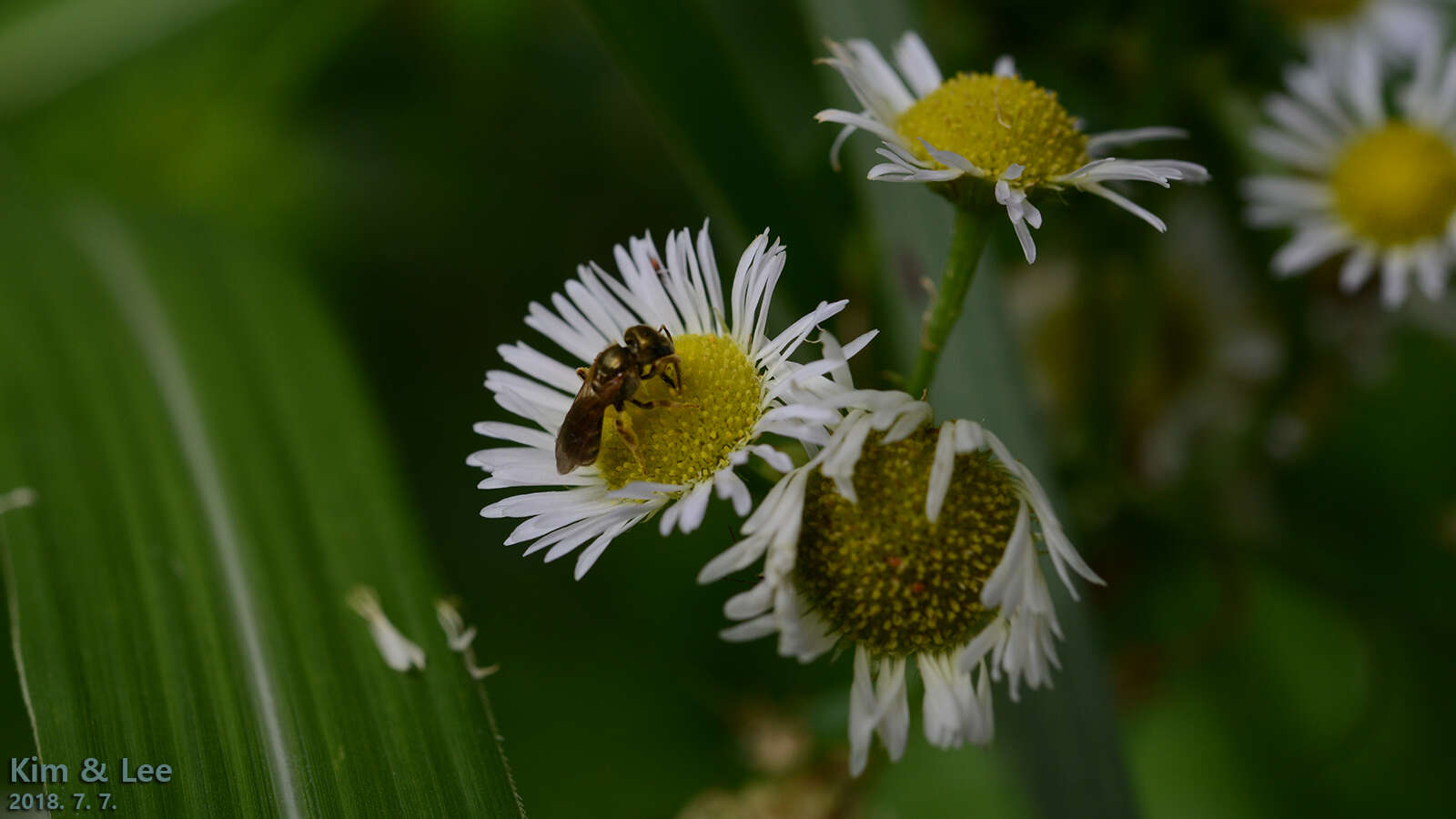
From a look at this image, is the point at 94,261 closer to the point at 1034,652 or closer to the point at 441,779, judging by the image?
the point at 441,779

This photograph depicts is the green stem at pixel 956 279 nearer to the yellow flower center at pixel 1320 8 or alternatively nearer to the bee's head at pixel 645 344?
the bee's head at pixel 645 344

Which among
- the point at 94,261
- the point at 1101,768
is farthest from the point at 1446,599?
the point at 94,261

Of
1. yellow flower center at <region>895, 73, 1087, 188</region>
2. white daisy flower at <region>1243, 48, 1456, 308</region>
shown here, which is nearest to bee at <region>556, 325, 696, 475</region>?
yellow flower center at <region>895, 73, 1087, 188</region>

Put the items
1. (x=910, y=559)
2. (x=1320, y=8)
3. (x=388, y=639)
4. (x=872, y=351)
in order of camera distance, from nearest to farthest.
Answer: (x=910, y=559)
(x=388, y=639)
(x=872, y=351)
(x=1320, y=8)

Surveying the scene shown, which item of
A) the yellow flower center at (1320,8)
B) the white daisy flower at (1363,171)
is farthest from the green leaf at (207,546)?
the yellow flower center at (1320,8)

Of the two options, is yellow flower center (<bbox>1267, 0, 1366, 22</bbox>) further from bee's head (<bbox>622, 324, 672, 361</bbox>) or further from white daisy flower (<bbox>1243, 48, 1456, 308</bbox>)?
bee's head (<bbox>622, 324, 672, 361</bbox>)

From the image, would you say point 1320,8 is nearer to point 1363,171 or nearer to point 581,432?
point 1363,171

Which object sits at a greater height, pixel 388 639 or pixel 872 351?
pixel 872 351

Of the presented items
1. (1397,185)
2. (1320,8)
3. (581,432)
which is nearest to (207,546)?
(581,432)
